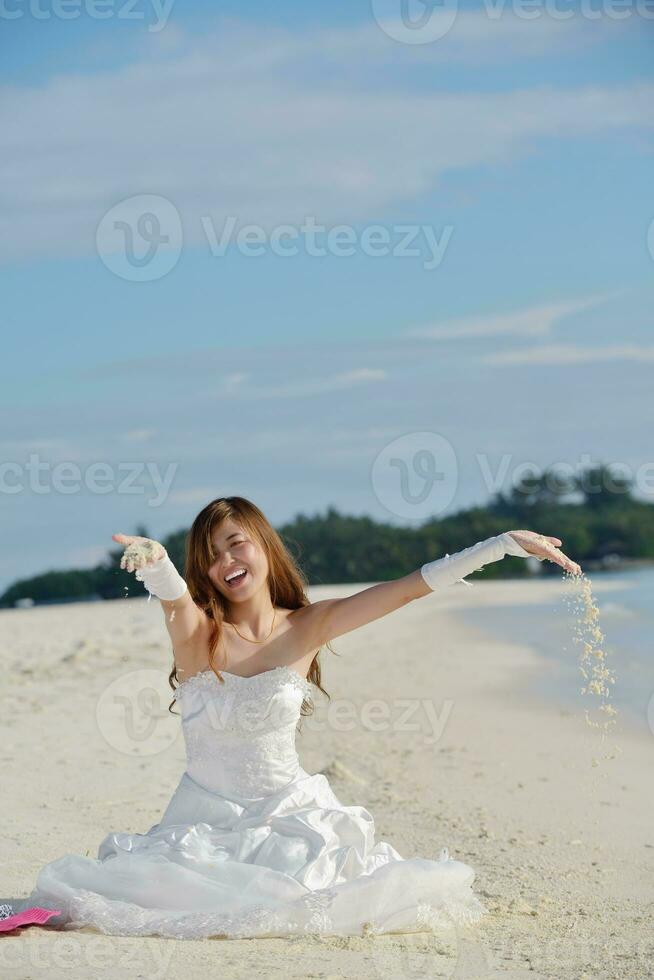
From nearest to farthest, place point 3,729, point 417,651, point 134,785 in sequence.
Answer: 1. point 134,785
2. point 3,729
3. point 417,651

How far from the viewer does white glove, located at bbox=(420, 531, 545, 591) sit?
4973mm

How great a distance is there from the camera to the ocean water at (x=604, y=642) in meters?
11.4

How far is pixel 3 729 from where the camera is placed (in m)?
9.41

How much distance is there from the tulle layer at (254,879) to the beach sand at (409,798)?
78mm

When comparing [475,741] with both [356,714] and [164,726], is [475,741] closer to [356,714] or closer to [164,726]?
[356,714]

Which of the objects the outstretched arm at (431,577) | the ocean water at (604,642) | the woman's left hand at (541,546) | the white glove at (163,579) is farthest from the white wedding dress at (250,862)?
the ocean water at (604,642)

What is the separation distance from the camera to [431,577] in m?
5.05

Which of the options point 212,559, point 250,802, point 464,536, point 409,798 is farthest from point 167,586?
point 464,536

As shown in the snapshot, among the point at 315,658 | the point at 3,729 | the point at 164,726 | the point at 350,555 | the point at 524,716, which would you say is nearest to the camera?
the point at 315,658

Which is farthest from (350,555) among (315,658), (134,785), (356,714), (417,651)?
(315,658)

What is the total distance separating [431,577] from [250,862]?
50.6 inches

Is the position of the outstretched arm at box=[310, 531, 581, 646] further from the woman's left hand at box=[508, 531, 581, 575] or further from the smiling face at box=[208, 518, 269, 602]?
the smiling face at box=[208, 518, 269, 602]

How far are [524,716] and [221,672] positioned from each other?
6.07 metres
